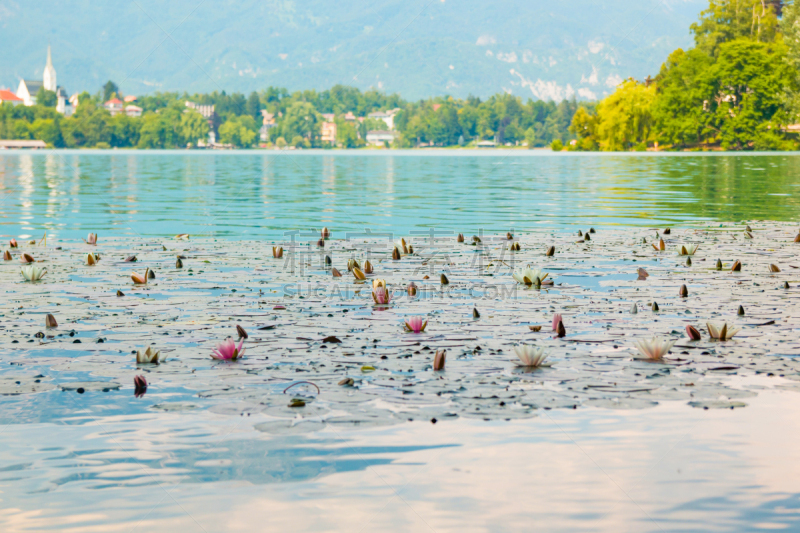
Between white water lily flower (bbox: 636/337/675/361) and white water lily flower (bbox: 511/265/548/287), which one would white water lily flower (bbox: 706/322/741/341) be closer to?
white water lily flower (bbox: 636/337/675/361)

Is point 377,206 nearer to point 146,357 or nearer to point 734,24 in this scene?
point 146,357

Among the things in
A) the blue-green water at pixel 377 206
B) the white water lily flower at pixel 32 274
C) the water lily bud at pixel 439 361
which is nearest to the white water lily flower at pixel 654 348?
the water lily bud at pixel 439 361

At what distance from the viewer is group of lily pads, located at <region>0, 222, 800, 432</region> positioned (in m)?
7.23

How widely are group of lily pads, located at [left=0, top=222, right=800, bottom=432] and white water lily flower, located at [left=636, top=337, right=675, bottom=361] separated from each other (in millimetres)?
15

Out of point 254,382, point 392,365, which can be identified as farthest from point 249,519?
point 392,365

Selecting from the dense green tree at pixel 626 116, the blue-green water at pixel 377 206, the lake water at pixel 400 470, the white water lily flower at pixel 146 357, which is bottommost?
the lake water at pixel 400 470

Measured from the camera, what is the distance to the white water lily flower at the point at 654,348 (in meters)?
8.22

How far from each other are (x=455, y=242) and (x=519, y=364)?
12346 millimetres

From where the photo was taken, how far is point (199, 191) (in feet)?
151

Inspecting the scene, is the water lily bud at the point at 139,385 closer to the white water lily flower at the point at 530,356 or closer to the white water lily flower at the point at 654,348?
the white water lily flower at the point at 530,356

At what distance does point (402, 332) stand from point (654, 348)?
3.06m

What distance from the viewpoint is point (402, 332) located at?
978 centimetres

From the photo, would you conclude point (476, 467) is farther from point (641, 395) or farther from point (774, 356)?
point (774, 356)

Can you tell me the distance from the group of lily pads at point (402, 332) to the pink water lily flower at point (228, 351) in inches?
0.6
